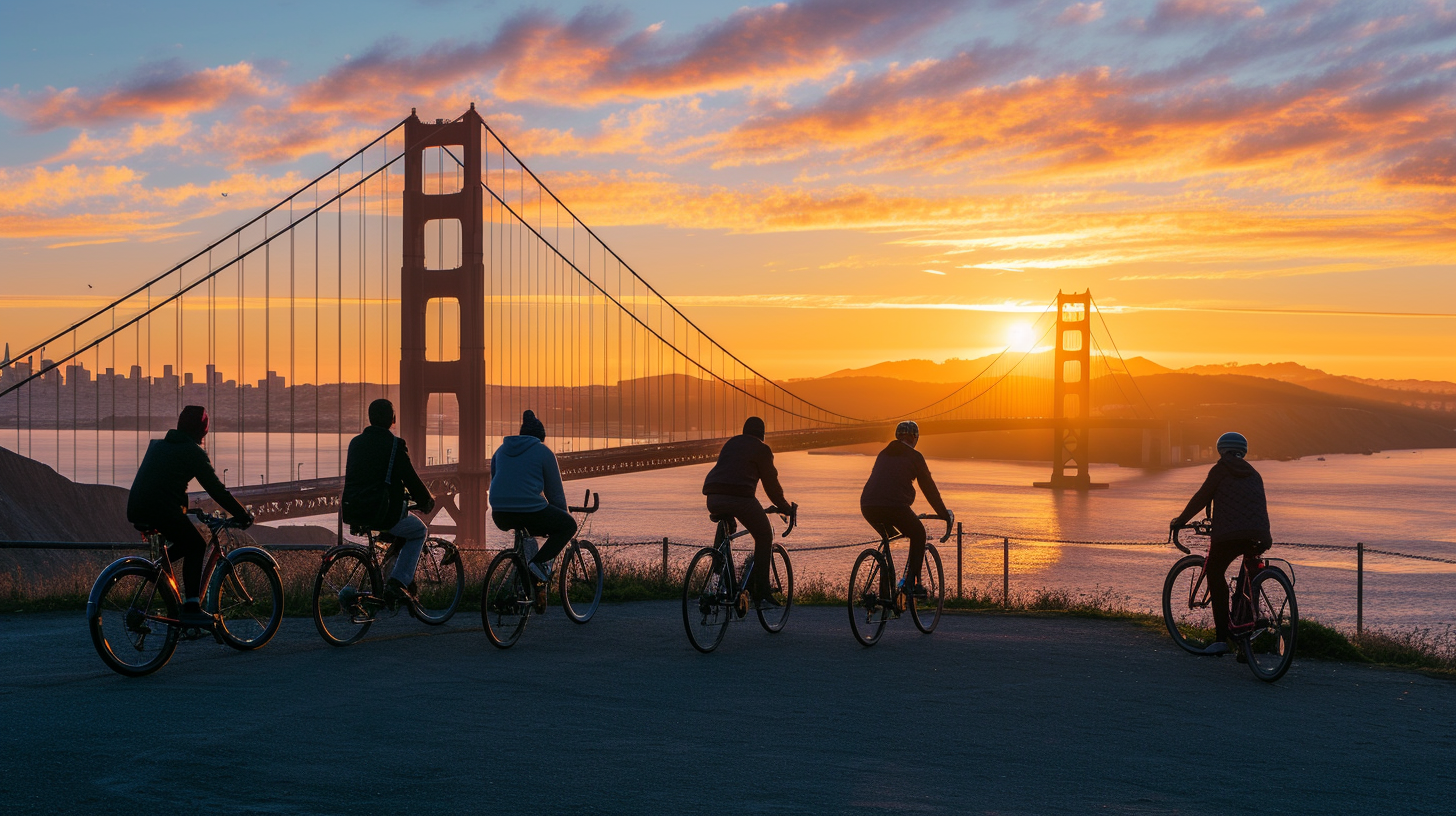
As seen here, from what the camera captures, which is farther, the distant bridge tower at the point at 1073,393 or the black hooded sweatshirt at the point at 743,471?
the distant bridge tower at the point at 1073,393

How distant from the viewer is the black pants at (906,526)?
335 inches

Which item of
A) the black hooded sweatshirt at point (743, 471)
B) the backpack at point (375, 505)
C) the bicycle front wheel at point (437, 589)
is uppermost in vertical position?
the black hooded sweatshirt at point (743, 471)

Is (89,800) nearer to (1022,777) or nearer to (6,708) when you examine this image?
(6,708)

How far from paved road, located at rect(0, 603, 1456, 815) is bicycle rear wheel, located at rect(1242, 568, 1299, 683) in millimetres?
167

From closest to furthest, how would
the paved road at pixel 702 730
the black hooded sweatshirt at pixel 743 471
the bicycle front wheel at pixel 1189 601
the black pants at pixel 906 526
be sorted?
the paved road at pixel 702 730
the bicycle front wheel at pixel 1189 601
the black hooded sweatshirt at pixel 743 471
the black pants at pixel 906 526

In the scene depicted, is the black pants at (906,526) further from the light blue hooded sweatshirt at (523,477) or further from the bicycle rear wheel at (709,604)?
the light blue hooded sweatshirt at (523,477)

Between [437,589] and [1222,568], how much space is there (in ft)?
19.3

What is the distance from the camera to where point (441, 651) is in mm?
7770

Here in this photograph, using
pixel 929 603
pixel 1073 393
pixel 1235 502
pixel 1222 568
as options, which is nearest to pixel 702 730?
pixel 929 603

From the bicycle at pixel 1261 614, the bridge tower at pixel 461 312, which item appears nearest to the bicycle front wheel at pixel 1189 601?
the bicycle at pixel 1261 614

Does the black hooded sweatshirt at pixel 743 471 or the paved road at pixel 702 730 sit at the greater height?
the black hooded sweatshirt at pixel 743 471

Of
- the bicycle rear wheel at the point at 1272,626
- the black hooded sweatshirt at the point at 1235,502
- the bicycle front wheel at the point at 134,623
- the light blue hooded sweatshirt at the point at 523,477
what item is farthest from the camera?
the light blue hooded sweatshirt at the point at 523,477

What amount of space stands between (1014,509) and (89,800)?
252 ft

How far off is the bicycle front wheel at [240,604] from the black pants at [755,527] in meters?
2.80
